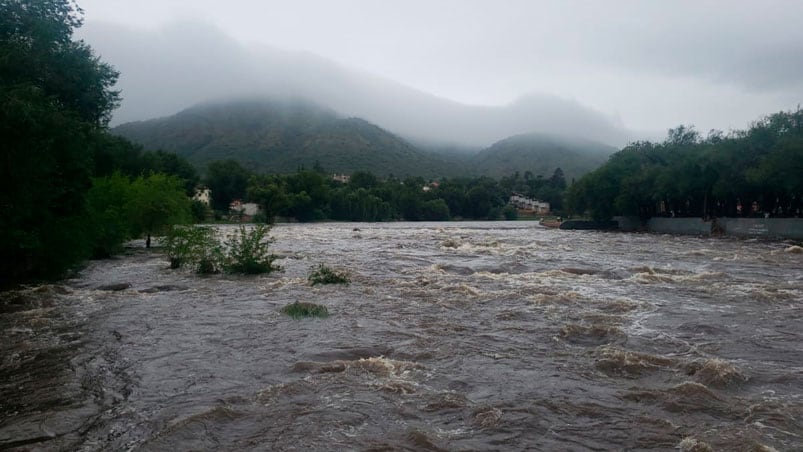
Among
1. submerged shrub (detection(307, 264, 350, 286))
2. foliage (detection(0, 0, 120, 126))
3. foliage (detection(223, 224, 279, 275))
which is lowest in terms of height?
submerged shrub (detection(307, 264, 350, 286))

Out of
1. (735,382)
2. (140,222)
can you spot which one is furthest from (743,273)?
(140,222)

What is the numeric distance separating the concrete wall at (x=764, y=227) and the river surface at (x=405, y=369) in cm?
4641

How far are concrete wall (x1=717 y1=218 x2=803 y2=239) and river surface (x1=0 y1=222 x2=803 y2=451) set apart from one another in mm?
46410

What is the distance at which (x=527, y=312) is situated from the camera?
14.5 meters

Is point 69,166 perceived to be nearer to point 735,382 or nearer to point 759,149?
point 735,382

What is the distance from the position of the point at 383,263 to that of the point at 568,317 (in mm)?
15618

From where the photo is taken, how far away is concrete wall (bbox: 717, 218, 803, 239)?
55.1 m

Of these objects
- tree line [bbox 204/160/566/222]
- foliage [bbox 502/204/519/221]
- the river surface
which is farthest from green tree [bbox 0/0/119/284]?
foliage [bbox 502/204/519/221]

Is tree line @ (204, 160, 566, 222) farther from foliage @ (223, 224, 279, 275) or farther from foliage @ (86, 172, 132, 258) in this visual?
foliage @ (223, 224, 279, 275)

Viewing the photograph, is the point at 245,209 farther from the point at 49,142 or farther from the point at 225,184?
the point at 49,142

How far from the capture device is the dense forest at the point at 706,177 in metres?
55.2

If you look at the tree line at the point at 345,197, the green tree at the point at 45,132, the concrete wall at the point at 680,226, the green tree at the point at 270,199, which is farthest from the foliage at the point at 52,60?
the green tree at the point at 270,199

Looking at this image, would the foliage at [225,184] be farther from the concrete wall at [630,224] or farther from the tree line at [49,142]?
the tree line at [49,142]

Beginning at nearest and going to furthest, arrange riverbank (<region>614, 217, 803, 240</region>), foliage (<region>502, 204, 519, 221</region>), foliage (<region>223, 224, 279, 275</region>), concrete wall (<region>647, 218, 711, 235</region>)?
foliage (<region>223, 224, 279, 275</region>), riverbank (<region>614, 217, 803, 240</region>), concrete wall (<region>647, 218, 711, 235</region>), foliage (<region>502, 204, 519, 221</region>)
